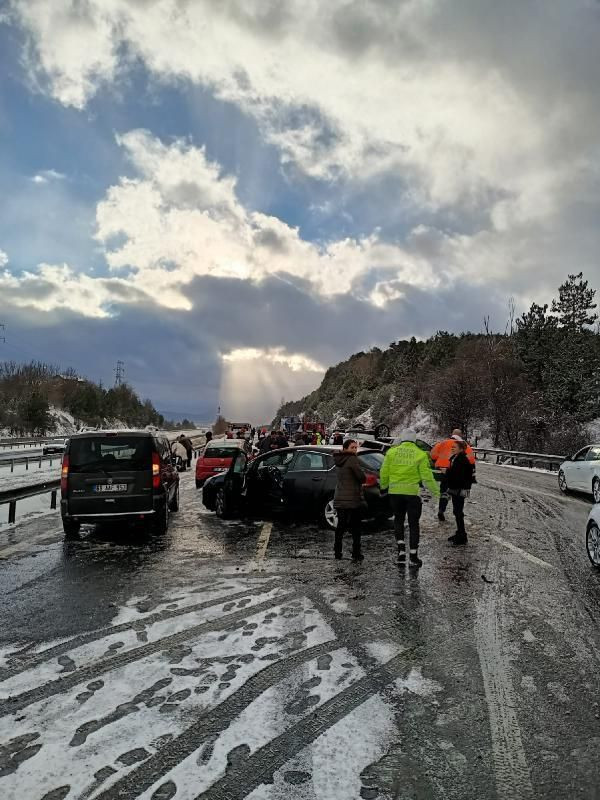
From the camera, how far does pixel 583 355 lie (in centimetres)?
4841

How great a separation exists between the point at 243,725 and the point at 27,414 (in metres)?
88.7

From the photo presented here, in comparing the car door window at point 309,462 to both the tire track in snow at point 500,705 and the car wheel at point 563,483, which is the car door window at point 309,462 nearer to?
the tire track in snow at point 500,705

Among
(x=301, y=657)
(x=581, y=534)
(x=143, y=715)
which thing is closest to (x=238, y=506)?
(x=581, y=534)

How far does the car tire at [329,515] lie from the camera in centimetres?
1042

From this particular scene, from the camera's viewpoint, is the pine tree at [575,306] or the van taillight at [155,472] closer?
the van taillight at [155,472]

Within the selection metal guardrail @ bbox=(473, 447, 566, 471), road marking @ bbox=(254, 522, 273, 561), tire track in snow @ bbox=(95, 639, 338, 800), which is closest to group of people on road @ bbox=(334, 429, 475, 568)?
road marking @ bbox=(254, 522, 273, 561)

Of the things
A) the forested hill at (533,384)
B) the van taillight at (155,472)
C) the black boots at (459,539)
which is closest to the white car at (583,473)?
the black boots at (459,539)

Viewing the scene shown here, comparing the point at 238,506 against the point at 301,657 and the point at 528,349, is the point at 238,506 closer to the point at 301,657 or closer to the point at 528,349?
the point at 301,657

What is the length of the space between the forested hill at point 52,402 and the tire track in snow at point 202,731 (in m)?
87.0

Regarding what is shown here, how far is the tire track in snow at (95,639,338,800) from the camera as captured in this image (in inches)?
111

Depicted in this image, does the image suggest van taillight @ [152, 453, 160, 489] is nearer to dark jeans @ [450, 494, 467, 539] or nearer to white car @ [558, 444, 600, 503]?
dark jeans @ [450, 494, 467, 539]

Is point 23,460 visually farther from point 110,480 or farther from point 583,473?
point 583,473

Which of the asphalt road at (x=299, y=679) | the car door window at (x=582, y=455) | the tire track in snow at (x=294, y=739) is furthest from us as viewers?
the car door window at (x=582, y=455)

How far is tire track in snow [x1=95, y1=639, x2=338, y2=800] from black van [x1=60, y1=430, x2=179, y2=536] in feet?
19.0
